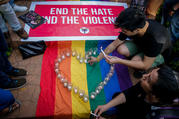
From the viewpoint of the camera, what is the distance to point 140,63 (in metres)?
1.67

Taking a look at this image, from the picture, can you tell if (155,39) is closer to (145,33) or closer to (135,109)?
(145,33)

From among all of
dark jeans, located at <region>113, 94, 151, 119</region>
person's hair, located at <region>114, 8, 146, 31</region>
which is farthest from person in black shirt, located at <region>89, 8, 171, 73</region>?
dark jeans, located at <region>113, 94, 151, 119</region>

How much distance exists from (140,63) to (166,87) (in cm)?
75

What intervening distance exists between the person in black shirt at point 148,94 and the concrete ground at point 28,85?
2.27ft

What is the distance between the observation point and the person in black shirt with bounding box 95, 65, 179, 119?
3.14ft

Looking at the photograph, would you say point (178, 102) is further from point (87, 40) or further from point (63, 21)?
point (63, 21)

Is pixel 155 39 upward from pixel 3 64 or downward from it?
upward

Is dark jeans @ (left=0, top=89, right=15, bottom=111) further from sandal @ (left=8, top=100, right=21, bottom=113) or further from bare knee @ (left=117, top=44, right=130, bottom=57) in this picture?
bare knee @ (left=117, top=44, right=130, bottom=57)

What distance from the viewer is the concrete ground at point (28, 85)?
5.29 ft

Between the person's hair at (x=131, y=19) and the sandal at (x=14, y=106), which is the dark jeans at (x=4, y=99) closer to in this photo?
the sandal at (x=14, y=106)

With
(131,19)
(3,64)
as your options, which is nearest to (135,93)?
(131,19)

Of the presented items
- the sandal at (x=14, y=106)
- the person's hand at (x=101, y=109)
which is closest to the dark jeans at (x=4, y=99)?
the sandal at (x=14, y=106)

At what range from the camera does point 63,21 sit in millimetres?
2580

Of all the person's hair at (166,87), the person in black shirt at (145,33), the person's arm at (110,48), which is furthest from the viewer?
the person's arm at (110,48)
